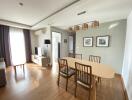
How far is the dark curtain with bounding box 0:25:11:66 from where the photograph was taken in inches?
169

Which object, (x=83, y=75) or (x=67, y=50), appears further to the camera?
(x=67, y=50)

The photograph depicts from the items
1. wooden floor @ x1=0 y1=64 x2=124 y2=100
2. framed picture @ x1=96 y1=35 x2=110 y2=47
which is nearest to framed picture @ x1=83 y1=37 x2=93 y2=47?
framed picture @ x1=96 y1=35 x2=110 y2=47

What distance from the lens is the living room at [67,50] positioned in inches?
81.3

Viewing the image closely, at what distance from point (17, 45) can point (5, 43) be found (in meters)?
0.66

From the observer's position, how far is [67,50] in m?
6.32

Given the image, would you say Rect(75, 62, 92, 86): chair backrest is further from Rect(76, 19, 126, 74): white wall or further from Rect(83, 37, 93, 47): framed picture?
Rect(83, 37, 93, 47): framed picture

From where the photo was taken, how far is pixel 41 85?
263 cm

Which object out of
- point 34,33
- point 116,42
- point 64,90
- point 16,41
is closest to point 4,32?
point 16,41

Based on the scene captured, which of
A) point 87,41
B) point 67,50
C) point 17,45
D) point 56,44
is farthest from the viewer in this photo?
point 67,50

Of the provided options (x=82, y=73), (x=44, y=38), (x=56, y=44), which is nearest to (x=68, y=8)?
(x=82, y=73)

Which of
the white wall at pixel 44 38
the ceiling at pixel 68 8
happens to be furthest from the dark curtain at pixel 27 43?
the ceiling at pixel 68 8

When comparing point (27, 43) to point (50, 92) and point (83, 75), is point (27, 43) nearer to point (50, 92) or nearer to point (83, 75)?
point (50, 92)

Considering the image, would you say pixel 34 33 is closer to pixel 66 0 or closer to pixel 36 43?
pixel 36 43

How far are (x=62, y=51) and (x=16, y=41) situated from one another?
314 centimetres
